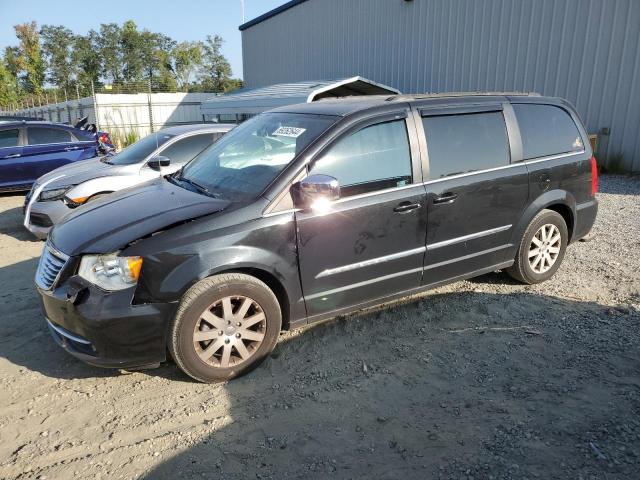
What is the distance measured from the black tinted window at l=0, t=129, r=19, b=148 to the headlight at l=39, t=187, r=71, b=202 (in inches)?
160

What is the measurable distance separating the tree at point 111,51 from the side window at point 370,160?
62647 mm

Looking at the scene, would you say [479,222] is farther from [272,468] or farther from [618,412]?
[272,468]

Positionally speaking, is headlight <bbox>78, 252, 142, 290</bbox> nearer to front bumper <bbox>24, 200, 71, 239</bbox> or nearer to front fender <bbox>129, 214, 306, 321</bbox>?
front fender <bbox>129, 214, 306, 321</bbox>

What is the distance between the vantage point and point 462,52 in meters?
13.6

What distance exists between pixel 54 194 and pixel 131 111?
20.0m

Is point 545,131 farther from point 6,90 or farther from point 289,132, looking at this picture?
point 6,90

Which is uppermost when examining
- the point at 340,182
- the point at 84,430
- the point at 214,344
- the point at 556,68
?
the point at 556,68

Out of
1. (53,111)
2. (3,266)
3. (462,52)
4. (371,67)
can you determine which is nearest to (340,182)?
(3,266)

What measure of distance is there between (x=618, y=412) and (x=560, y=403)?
31 centimetres

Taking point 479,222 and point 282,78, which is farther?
point 282,78

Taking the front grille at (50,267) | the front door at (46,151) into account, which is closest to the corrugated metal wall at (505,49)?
the front door at (46,151)

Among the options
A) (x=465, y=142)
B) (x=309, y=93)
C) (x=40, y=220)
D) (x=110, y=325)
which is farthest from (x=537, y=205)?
(x=309, y=93)

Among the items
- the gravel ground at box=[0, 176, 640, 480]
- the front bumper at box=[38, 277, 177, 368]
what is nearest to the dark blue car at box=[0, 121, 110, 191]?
the gravel ground at box=[0, 176, 640, 480]

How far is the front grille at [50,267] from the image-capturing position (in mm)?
3244
